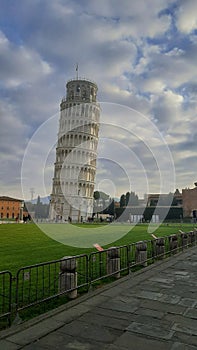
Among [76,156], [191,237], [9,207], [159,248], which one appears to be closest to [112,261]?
[159,248]

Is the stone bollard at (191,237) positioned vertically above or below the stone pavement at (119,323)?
above

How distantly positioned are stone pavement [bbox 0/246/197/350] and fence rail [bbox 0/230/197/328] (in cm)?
40

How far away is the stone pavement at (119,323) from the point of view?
14.4 feet

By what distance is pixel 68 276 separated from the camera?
6.64 meters

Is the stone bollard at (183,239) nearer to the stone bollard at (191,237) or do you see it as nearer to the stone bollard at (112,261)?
the stone bollard at (191,237)

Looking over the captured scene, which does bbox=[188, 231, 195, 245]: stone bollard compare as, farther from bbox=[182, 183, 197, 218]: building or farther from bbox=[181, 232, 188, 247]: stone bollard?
bbox=[182, 183, 197, 218]: building

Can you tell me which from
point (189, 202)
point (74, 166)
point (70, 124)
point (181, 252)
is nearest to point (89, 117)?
point (70, 124)

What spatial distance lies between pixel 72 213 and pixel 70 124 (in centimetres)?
2866

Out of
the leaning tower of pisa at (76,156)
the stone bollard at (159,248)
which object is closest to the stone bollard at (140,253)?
the stone bollard at (159,248)

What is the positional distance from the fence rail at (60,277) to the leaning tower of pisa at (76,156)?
7859 cm

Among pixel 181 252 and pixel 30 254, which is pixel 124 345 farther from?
pixel 181 252

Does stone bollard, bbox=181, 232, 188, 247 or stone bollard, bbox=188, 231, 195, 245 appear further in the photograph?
stone bollard, bbox=188, 231, 195, 245

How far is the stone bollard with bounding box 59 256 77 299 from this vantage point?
21.7 feet

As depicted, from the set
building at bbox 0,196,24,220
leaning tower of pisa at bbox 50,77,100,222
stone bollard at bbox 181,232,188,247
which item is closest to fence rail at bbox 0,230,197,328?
stone bollard at bbox 181,232,188,247
